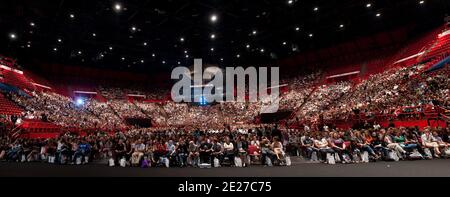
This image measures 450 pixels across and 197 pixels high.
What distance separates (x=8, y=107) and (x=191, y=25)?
46.4 ft

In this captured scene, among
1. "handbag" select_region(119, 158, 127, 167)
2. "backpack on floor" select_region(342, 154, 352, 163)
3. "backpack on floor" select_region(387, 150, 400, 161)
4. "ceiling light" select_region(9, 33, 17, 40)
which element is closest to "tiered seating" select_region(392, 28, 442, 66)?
"backpack on floor" select_region(387, 150, 400, 161)

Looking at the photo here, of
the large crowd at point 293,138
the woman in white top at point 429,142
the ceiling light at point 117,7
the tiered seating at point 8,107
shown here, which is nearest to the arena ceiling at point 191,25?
the ceiling light at point 117,7

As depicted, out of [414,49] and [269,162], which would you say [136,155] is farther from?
[414,49]

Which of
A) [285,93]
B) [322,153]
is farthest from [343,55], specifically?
[322,153]

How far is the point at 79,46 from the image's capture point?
2478 cm

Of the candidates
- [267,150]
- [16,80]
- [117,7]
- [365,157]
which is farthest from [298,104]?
[16,80]

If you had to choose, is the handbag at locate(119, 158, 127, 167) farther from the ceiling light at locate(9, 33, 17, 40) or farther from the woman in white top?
the ceiling light at locate(9, 33, 17, 40)

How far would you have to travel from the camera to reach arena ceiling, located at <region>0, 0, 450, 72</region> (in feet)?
52.4

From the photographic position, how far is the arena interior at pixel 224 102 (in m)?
7.60

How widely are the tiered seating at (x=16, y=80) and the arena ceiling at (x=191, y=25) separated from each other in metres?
3.08

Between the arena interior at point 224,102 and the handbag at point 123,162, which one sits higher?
the arena interior at point 224,102

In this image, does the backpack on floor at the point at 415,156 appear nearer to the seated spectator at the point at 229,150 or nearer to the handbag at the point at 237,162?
the handbag at the point at 237,162

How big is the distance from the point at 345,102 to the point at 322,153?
517 inches

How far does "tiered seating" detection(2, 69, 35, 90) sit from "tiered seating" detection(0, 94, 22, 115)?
410cm
